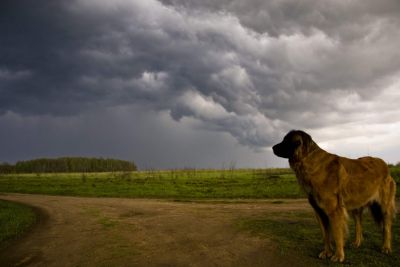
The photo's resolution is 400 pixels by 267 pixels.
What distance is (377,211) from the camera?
8.56 m

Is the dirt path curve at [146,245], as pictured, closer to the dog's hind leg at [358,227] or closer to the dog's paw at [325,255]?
the dog's paw at [325,255]

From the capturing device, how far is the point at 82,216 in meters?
17.1

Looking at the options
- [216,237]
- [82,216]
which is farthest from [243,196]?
[216,237]

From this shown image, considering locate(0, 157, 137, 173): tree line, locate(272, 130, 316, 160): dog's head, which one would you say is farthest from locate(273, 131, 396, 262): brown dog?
locate(0, 157, 137, 173): tree line

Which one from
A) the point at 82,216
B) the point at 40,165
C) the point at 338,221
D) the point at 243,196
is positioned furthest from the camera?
the point at 40,165

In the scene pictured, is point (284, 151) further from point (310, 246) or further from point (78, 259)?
point (78, 259)

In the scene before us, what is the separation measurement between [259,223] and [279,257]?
4.41 metres

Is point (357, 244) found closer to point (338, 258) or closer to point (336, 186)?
point (338, 258)

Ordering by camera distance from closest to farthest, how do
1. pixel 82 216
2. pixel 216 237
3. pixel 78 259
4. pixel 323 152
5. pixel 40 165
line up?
pixel 323 152 → pixel 78 259 → pixel 216 237 → pixel 82 216 → pixel 40 165

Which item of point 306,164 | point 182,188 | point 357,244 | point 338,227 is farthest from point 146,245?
point 182,188

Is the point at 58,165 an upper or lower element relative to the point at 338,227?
upper

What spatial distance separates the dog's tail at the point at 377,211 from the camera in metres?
8.50

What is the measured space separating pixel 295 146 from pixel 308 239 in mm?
3163

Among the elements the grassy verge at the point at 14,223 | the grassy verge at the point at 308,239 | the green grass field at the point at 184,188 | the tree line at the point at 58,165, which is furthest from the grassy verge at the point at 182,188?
the tree line at the point at 58,165
